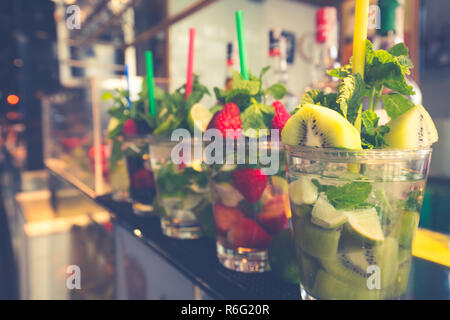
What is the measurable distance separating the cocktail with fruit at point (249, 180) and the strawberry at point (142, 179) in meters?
0.31

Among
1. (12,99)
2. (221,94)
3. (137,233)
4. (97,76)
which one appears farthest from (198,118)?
(12,99)

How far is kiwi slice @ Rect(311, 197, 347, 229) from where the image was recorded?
354 millimetres

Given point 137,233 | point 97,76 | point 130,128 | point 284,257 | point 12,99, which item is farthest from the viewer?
point 12,99

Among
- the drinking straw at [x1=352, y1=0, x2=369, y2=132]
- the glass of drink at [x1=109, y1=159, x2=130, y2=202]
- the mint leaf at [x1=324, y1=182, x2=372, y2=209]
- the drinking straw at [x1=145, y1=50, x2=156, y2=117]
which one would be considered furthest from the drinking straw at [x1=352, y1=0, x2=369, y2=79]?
the glass of drink at [x1=109, y1=159, x2=130, y2=202]

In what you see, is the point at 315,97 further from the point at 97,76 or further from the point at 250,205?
the point at 97,76

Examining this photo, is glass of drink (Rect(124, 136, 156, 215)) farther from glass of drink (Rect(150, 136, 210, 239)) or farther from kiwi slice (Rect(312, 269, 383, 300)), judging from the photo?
kiwi slice (Rect(312, 269, 383, 300))

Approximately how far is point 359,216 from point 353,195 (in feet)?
0.07

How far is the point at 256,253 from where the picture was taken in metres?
0.52

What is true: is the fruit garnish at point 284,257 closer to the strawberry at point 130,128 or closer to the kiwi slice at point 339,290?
the kiwi slice at point 339,290

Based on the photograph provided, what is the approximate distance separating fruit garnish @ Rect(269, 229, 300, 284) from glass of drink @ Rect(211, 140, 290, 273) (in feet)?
0.11

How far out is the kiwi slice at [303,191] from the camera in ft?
1.23

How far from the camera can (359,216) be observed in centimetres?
35

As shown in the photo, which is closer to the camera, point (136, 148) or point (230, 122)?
point (230, 122)
